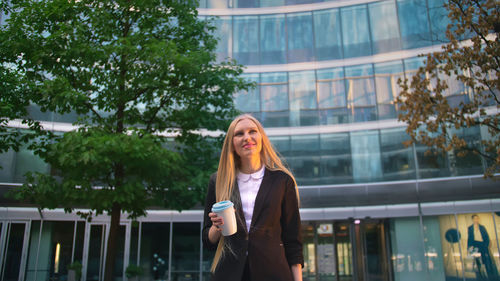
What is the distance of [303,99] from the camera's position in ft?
69.0

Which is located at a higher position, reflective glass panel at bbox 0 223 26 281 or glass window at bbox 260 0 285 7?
glass window at bbox 260 0 285 7

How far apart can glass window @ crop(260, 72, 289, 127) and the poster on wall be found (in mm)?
8721

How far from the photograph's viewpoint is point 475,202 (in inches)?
704

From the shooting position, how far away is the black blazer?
238 centimetres

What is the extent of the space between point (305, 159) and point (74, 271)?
11716 mm

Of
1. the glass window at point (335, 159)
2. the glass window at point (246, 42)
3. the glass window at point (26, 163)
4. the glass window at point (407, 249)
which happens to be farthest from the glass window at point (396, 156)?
the glass window at point (26, 163)

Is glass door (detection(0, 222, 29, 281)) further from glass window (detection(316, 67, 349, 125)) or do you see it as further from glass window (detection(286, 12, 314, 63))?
glass window (detection(286, 12, 314, 63))

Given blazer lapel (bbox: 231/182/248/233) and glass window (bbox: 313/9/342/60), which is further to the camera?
glass window (bbox: 313/9/342/60)

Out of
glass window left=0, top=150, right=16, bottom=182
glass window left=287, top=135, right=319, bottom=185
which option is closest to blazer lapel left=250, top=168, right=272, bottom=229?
glass window left=287, top=135, right=319, bottom=185

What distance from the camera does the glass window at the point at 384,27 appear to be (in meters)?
20.4

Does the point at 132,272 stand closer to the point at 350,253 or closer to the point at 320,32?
the point at 350,253

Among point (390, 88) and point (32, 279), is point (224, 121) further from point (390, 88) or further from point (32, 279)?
point (32, 279)

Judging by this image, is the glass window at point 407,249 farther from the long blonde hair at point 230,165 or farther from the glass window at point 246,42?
the long blonde hair at point 230,165

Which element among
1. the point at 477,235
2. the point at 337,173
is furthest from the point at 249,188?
the point at 477,235
